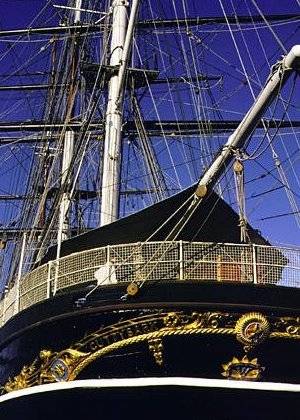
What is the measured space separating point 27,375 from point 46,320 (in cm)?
90

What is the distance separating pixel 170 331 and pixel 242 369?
1.09 meters

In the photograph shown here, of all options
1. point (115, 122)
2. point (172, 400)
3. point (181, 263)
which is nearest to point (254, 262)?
→ point (181, 263)

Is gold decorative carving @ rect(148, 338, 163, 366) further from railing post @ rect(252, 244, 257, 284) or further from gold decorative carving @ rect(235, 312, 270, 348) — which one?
railing post @ rect(252, 244, 257, 284)

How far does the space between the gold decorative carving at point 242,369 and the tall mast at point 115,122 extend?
21.9ft

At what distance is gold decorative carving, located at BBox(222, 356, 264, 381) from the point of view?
11.1 metres

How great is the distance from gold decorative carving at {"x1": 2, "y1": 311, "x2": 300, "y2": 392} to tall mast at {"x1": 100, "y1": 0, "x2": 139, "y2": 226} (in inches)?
234

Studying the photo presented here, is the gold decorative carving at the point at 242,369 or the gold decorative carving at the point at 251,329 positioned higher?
the gold decorative carving at the point at 251,329

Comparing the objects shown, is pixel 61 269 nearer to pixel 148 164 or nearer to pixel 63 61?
pixel 148 164

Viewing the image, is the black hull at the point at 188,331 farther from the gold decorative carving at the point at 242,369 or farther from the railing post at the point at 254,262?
the railing post at the point at 254,262

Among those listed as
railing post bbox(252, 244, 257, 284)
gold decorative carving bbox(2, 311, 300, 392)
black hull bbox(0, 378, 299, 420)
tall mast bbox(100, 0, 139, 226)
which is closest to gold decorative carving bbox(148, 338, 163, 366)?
gold decorative carving bbox(2, 311, 300, 392)

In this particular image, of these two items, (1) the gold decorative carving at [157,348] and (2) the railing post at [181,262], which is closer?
(1) the gold decorative carving at [157,348]

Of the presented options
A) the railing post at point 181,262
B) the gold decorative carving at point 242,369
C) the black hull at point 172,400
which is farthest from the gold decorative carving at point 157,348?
the railing post at point 181,262

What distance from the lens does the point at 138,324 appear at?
11344 millimetres

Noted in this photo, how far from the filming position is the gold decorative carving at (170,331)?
11180mm
